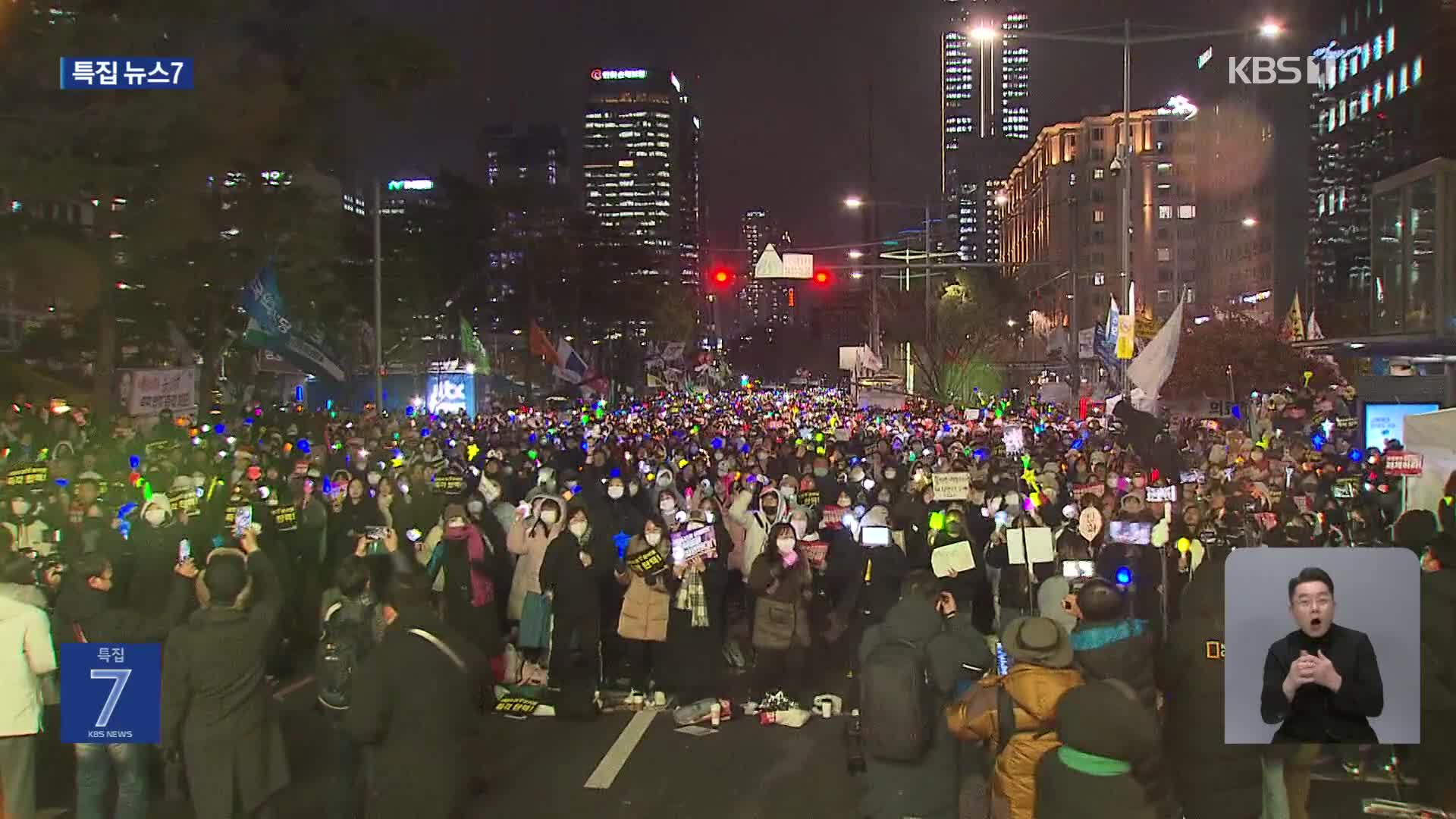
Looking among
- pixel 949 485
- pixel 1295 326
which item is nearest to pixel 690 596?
pixel 949 485

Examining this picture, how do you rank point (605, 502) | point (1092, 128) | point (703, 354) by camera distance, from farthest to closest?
1. point (1092, 128)
2. point (703, 354)
3. point (605, 502)

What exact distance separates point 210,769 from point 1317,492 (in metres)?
14.1

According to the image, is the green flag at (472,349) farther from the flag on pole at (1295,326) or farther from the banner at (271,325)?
the flag on pole at (1295,326)

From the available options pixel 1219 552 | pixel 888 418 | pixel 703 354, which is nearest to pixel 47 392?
pixel 1219 552

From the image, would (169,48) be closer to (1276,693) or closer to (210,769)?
(210,769)

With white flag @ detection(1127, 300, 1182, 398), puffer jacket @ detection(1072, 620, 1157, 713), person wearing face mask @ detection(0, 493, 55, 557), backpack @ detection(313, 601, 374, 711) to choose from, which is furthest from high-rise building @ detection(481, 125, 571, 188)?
puffer jacket @ detection(1072, 620, 1157, 713)

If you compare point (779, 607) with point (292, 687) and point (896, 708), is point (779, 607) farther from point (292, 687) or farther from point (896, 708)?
point (896, 708)

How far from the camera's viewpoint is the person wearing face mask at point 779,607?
1151cm

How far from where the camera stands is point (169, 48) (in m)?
14.7

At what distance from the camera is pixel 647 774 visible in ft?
32.0

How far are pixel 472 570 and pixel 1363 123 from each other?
3366 inches

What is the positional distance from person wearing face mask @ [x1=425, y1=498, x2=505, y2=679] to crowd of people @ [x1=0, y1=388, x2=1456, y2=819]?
33mm

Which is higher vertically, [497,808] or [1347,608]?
[1347,608]

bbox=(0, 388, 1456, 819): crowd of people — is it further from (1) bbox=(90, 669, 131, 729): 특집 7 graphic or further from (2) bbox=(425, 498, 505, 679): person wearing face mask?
(1) bbox=(90, 669, 131, 729): 특집 7 graphic
